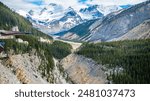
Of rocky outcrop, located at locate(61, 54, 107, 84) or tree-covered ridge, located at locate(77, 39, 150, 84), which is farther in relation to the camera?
rocky outcrop, located at locate(61, 54, 107, 84)

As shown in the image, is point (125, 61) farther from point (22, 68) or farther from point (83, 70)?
point (22, 68)

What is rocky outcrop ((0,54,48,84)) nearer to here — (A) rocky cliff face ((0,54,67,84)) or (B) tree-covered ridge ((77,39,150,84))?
(A) rocky cliff face ((0,54,67,84))

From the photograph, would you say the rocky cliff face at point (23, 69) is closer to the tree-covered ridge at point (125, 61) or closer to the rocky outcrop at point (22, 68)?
the rocky outcrop at point (22, 68)

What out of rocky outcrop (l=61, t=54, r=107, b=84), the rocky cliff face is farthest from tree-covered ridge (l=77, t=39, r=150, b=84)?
the rocky cliff face

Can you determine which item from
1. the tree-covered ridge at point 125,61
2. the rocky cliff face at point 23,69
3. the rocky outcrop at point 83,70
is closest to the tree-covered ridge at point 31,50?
the rocky cliff face at point 23,69

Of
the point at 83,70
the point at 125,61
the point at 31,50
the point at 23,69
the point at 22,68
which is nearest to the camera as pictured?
the point at 22,68

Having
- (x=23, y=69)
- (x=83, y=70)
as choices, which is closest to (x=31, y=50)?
(x=23, y=69)

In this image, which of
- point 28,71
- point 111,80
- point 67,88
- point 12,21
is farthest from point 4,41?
point 12,21

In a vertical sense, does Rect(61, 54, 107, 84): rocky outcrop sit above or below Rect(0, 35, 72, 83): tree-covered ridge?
below

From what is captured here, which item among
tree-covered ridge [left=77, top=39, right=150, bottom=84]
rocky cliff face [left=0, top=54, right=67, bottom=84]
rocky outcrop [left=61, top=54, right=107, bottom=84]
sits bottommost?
rocky outcrop [left=61, top=54, right=107, bottom=84]

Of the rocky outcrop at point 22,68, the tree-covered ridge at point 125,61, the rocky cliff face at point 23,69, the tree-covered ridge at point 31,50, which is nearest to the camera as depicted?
the rocky cliff face at point 23,69

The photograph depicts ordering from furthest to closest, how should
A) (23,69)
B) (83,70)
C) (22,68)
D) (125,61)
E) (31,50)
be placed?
1. (83,70)
2. (125,61)
3. (31,50)
4. (23,69)
5. (22,68)
